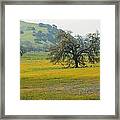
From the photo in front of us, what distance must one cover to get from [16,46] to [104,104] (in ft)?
1.33

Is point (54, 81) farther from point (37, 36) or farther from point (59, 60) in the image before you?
point (37, 36)

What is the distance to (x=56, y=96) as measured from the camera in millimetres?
46875

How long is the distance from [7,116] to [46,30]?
364 mm

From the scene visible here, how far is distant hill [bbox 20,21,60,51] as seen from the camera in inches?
1845

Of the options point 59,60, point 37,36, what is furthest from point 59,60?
point 37,36

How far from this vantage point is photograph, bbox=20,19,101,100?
46.9m

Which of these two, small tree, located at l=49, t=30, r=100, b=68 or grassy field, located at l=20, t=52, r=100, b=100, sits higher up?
small tree, located at l=49, t=30, r=100, b=68

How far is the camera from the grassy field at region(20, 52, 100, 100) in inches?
1845

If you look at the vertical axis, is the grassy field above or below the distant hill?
below

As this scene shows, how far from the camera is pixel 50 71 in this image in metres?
46.9

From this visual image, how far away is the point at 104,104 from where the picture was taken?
46.9 meters

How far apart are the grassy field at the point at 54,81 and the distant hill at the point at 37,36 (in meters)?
0.03

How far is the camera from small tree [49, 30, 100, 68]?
46.9 m

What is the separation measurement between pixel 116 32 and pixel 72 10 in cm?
19
